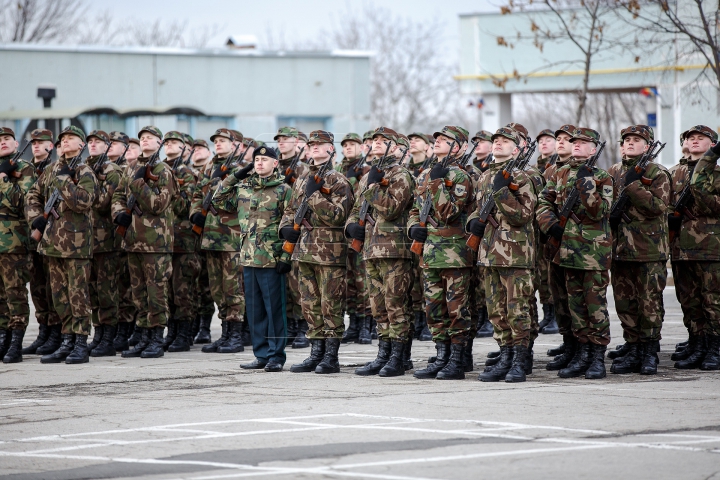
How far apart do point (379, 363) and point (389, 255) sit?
1058 mm

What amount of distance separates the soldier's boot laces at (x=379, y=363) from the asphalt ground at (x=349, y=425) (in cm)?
25

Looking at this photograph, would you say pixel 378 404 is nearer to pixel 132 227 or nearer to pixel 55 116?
pixel 132 227

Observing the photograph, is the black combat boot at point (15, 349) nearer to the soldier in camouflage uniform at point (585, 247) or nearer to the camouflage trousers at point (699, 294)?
the soldier in camouflage uniform at point (585, 247)

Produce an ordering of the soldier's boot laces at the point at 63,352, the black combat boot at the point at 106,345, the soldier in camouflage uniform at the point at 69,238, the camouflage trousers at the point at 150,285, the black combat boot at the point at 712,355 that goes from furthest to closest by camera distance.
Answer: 1. the black combat boot at the point at 106,345
2. the camouflage trousers at the point at 150,285
3. the soldier's boot laces at the point at 63,352
4. the soldier in camouflage uniform at the point at 69,238
5. the black combat boot at the point at 712,355

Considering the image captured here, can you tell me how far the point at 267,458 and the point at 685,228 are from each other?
5.58 meters

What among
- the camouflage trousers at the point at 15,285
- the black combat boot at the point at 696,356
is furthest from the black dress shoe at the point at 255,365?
the black combat boot at the point at 696,356

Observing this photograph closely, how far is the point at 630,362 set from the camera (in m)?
10.5

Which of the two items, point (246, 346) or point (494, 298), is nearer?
point (494, 298)

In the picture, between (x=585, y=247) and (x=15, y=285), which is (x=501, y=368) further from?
(x=15, y=285)

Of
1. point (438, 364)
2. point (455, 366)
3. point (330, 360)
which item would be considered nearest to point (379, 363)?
point (330, 360)

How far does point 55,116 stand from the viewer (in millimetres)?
25594

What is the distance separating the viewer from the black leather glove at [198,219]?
12719 mm

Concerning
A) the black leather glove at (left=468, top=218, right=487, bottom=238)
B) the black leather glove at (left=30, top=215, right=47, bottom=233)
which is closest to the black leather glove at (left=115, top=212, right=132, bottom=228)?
the black leather glove at (left=30, top=215, right=47, bottom=233)

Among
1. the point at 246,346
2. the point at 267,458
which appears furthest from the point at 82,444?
the point at 246,346
